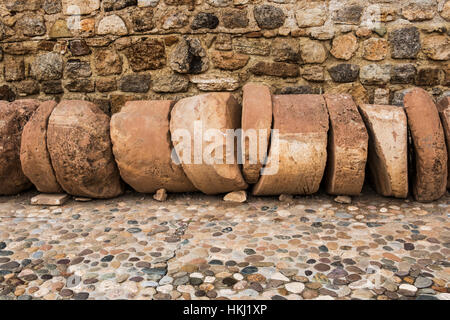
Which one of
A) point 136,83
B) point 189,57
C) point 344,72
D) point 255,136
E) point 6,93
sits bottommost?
point 255,136

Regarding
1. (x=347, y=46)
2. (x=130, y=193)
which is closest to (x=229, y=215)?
(x=130, y=193)

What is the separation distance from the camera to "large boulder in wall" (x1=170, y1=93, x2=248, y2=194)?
267cm

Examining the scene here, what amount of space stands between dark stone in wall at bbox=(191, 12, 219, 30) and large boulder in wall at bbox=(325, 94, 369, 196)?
1350 mm

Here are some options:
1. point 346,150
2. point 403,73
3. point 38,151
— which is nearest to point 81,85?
point 38,151

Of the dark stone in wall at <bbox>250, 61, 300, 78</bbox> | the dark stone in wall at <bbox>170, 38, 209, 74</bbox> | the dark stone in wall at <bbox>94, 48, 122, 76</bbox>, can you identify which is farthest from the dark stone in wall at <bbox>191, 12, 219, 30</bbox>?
the dark stone in wall at <bbox>94, 48, 122, 76</bbox>

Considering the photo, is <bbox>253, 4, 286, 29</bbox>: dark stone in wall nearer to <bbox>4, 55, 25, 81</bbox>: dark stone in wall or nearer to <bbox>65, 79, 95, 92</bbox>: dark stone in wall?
<bbox>65, 79, 95, 92</bbox>: dark stone in wall

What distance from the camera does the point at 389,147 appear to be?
2625 mm

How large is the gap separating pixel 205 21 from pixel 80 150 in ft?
5.22

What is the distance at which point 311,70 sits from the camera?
11.7ft

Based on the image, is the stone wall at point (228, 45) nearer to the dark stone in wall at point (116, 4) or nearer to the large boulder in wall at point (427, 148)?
the dark stone in wall at point (116, 4)

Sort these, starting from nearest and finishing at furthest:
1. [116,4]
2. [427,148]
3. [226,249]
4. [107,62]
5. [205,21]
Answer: [226,249], [427,148], [205,21], [116,4], [107,62]

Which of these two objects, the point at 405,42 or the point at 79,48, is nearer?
the point at 405,42

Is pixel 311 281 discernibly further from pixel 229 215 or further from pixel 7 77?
pixel 7 77

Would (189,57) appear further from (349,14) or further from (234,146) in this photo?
(349,14)
